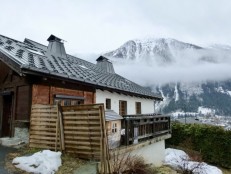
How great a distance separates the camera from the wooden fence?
9180 mm

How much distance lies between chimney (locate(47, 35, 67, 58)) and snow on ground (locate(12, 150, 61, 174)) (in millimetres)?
11376

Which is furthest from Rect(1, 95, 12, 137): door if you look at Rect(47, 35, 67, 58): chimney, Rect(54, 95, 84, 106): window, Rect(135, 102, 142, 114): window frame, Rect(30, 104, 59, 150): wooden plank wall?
Rect(135, 102, 142, 114): window frame

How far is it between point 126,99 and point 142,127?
8.06m

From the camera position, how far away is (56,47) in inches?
796

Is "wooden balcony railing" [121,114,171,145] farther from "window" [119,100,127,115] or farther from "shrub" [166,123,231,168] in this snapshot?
"shrub" [166,123,231,168]

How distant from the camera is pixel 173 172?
13883 millimetres

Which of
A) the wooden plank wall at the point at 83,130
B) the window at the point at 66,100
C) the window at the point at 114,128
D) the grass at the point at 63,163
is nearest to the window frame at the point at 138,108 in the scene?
the window at the point at 66,100

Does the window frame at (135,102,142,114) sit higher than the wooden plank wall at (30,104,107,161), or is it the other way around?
the window frame at (135,102,142,114)

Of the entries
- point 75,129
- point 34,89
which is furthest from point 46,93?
point 75,129

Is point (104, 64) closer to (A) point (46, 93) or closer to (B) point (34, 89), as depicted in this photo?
(A) point (46, 93)

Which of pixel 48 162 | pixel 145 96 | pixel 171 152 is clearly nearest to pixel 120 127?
pixel 48 162

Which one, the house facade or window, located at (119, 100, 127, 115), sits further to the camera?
window, located at (119, 100, 127, 115)

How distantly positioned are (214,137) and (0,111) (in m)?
14.0

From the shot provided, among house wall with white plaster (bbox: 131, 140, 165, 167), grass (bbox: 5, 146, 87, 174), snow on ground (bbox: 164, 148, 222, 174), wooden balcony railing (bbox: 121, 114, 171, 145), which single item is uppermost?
wooden balcony railing (bbox: 121, 114, 171, 145)
